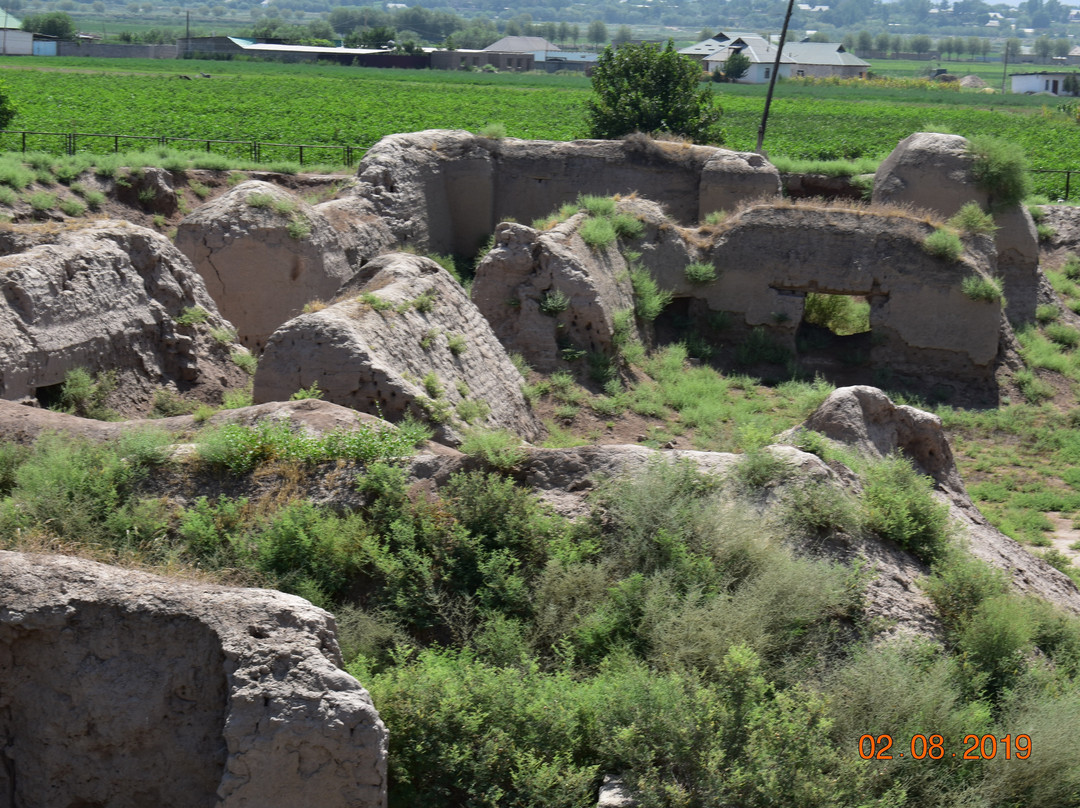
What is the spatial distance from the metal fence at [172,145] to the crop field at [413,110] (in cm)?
17

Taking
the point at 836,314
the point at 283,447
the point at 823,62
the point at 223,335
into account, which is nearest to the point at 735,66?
the point at 823,62

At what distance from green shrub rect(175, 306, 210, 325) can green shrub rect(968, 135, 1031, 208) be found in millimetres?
15348

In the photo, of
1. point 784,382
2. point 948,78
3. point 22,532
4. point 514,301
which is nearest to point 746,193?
point 784,382

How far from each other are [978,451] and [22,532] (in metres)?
14.0

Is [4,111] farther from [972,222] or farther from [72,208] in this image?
[972,222]

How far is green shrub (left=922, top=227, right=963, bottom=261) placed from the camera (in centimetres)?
1983

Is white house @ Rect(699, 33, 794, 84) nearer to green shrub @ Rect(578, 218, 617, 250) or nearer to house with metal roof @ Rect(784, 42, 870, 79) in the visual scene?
house with metal roof @ Rect(784, 42, 870, 79)

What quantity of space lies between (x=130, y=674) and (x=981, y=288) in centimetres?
1690

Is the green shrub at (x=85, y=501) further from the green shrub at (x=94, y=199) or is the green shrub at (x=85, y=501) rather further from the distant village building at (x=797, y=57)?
the distant village building at (x=797, y=57)

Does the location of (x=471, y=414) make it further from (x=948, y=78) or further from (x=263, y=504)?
(x=948, y=78)

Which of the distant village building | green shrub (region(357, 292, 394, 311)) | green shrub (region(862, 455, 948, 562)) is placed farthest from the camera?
the distant village building

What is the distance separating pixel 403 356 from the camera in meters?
12.9
